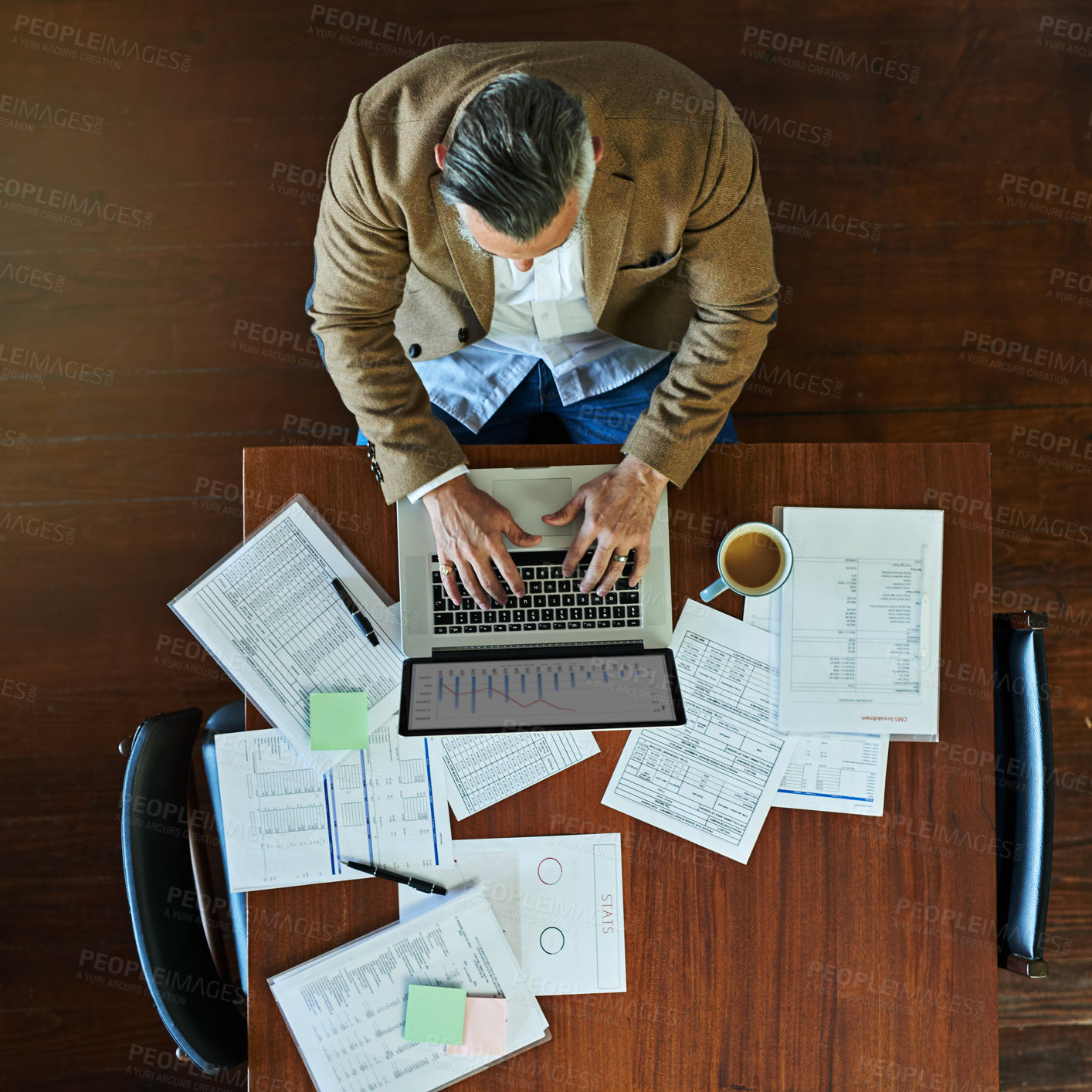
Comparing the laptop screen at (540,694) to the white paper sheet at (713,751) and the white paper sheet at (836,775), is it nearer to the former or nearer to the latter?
the white paper sheet at (713,751)

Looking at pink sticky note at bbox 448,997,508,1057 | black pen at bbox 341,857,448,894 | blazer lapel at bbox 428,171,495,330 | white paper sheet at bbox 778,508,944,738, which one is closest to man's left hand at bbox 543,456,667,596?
white paper sheet at bbox 778,508,944,738

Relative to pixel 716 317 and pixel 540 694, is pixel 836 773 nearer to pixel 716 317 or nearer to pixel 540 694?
pixel 540 694

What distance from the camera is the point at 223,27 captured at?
6.31 feet

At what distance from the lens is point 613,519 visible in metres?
1.23

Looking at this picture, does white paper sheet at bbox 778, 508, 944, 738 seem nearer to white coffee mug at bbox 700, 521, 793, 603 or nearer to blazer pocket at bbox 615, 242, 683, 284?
white coffee mug at bbox 700, 521, 793, 603

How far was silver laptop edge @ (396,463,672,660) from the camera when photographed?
1235 millimetres

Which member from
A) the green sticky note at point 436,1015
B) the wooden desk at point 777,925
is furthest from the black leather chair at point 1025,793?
the green sticky note at point 436,1015

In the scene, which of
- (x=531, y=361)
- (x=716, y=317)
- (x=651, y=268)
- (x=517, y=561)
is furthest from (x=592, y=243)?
(x=517, y=561)

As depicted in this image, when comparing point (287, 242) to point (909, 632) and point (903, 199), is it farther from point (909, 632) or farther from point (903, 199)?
point (909, 632)

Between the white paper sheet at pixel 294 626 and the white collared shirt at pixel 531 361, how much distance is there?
41 centimetres

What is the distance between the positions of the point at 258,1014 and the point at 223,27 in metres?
2.07

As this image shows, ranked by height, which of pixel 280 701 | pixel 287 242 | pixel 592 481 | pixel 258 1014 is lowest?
pixel 258 1014

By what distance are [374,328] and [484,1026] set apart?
1.07 meters

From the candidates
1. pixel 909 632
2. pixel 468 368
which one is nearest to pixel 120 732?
pixel 468 368
